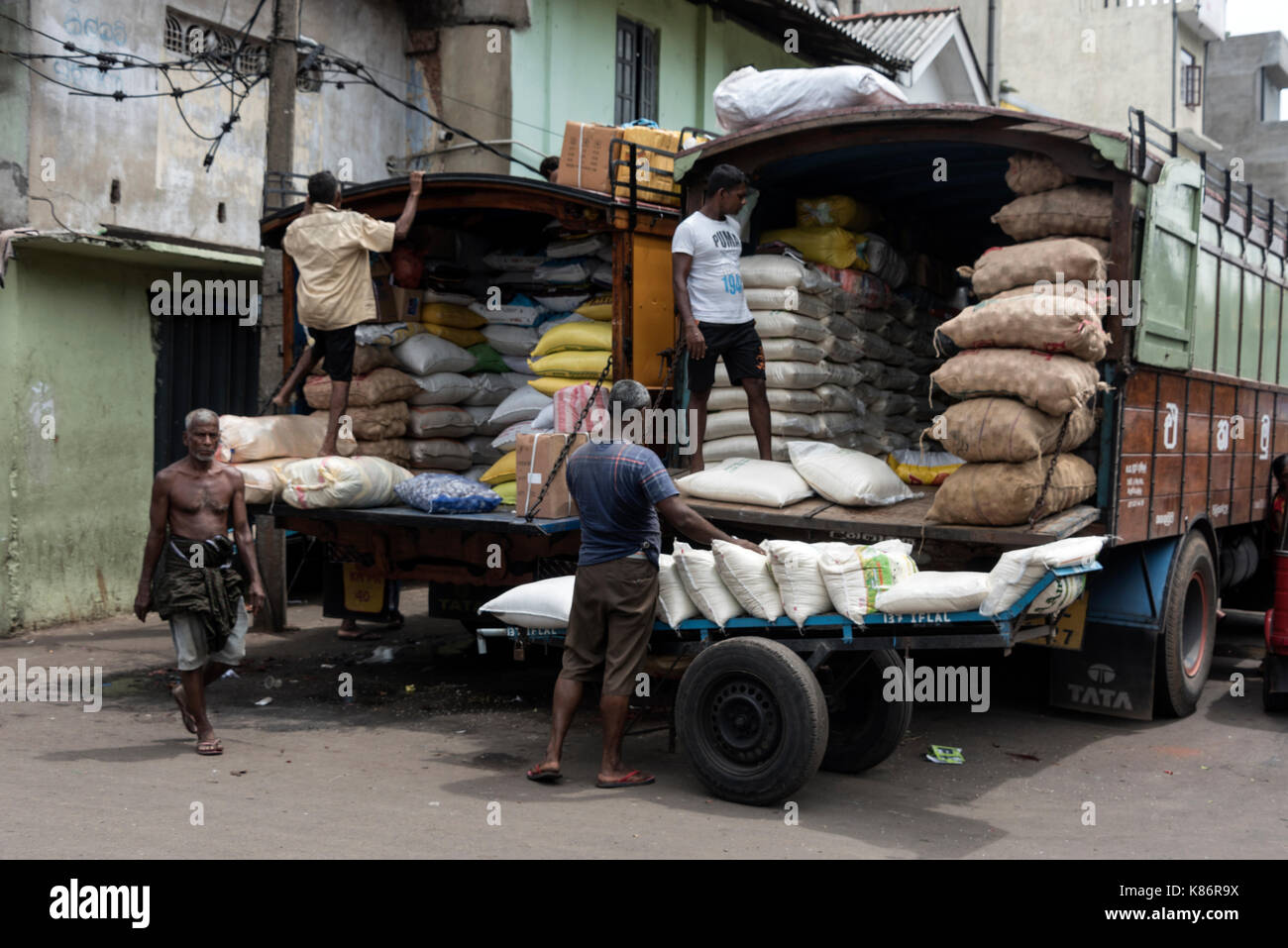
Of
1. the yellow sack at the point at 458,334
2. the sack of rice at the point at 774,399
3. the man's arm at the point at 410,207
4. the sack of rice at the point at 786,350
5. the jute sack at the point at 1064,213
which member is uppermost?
the man's arm at the point at 410,207

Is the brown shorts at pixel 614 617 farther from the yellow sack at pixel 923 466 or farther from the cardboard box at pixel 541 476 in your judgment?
the yellow sack at pixel 923 466

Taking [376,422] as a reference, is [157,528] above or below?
below

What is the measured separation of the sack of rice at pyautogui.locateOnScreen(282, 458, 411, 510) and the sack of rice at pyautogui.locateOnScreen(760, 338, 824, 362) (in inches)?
93.3

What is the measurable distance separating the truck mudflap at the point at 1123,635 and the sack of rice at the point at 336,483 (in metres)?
4.02

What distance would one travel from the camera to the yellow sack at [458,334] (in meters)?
9.12

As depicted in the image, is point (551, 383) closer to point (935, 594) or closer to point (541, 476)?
point (541, 476)

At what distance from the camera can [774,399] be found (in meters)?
7.85

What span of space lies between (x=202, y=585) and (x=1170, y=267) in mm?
5247

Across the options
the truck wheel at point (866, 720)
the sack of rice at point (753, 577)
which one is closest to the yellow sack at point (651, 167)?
the sack of rice at point (753, 577)

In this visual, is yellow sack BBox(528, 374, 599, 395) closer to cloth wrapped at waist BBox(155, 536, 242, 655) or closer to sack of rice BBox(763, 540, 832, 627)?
cloth wrapped at waist BBox(155, 536, 242, 655)

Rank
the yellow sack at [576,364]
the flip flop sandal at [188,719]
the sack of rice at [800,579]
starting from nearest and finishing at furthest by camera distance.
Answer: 1. the sack of rice at [800,579]
2. the flip flop sandal at [188,719]
3. the yellow sack at [576,364]

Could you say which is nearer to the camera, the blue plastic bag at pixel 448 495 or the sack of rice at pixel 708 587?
the sack of rice at pixel 708 587

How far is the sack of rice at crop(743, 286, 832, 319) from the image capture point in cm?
785

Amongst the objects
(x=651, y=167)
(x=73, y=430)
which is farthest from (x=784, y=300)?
(x=73, y=430)
